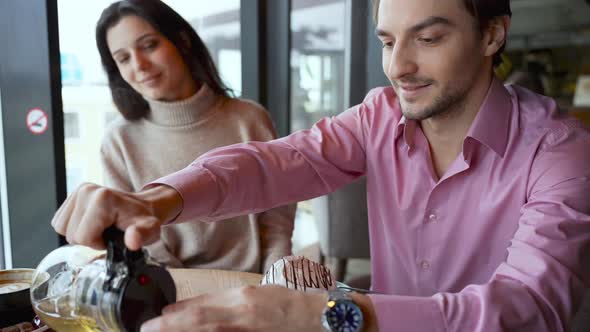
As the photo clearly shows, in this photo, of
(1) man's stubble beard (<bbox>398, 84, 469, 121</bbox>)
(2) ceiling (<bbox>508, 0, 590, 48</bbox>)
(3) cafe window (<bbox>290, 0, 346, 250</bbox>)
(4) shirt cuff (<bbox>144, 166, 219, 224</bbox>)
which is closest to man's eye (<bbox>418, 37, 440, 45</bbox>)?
(1) man's stubble beard (<bbox>398, 84, 469, 121</bbox>)

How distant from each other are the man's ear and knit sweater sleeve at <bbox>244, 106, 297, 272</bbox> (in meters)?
0.83

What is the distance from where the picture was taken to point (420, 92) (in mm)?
1121

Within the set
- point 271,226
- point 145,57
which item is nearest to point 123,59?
point 145,57

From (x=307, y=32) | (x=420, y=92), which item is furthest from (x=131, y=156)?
(x=307, y=32)

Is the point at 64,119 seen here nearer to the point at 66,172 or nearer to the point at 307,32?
the point at 66,172

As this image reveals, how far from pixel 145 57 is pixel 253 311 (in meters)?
1.13

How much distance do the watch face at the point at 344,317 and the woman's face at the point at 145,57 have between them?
1.13m

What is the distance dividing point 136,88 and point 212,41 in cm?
104

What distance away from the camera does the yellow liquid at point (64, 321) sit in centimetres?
67

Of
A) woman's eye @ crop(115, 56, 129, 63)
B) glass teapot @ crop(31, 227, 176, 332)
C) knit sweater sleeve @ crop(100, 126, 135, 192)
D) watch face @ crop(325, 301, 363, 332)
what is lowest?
knit sweater sleeve @ crop(100, 126, 135, 192)

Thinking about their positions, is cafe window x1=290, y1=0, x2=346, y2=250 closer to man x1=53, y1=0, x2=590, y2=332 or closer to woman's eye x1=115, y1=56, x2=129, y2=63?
woman's eye x1=115, y1=56, x2=129, y2=63

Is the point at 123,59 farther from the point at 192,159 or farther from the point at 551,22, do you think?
the point at 551,22

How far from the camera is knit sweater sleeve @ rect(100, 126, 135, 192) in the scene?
1.70 meters

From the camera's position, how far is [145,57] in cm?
156
